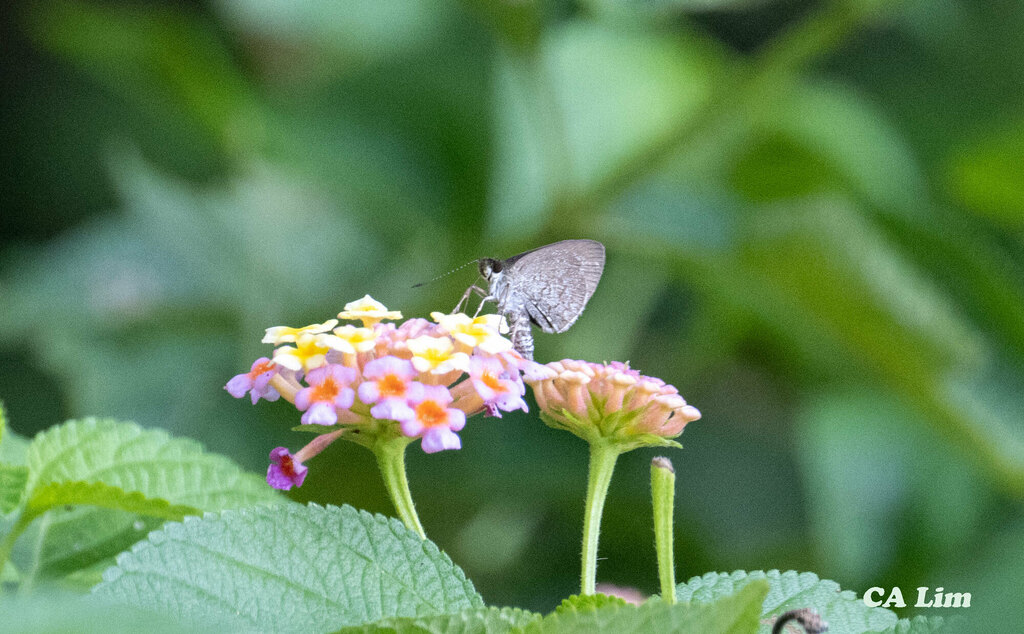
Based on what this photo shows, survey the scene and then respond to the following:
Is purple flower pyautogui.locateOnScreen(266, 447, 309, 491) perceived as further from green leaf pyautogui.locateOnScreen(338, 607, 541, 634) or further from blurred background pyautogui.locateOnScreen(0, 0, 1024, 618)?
blurred background pyautogui.locateOnScreen(0, 0, 1024, 618)

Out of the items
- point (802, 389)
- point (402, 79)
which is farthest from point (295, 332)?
point (402, 79)

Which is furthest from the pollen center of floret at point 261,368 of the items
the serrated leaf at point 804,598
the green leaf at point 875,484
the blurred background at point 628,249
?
the green leaf at point 875,484

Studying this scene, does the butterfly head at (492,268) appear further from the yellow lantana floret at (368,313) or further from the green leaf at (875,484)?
the green leaf at (875,484)

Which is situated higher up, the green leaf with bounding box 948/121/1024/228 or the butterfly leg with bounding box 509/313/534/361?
the green leaf with bounding box 948/121/1024/228

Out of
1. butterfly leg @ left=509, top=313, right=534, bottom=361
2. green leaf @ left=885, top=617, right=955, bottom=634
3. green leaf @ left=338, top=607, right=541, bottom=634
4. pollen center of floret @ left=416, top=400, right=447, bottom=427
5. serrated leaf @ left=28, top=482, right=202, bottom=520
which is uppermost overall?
butterfly leg @ left=509, top=313, right=534, bottom=361

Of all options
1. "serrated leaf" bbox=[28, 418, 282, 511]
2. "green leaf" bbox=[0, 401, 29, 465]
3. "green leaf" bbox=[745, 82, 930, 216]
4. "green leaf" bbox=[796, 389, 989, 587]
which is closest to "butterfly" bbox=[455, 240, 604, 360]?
"serrated leaf" bbox=[28, 418, 282, 511]

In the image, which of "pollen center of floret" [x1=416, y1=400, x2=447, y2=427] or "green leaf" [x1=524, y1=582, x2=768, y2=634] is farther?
"pollen center of floret" [x1=416, y1=400, x2=447, y2=427]

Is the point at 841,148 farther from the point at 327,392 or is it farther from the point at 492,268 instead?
the point at 327,392
